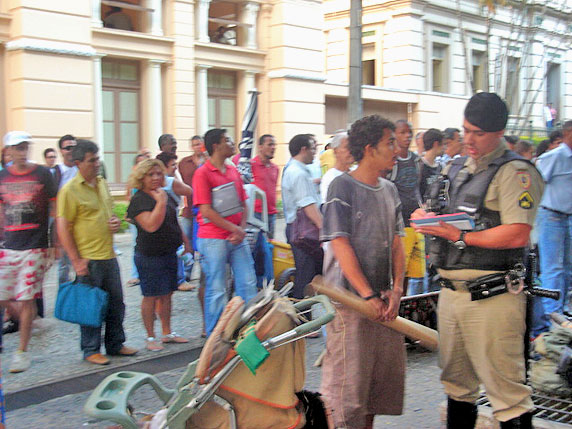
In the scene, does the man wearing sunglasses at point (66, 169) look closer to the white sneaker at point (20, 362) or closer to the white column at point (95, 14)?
the white sneaker at point (20, 362)

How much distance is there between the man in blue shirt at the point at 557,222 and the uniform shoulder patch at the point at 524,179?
3.49 meters

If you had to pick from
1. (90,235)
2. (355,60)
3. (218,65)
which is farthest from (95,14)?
(90,235)

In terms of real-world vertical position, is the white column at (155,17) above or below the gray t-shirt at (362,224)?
above

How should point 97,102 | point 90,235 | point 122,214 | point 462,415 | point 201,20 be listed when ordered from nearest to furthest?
point 462,415 < point 90,235 < point 122,214 < point 97,102 < point 201,20

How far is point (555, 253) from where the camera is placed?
6.64m

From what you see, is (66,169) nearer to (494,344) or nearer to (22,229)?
(22,229)

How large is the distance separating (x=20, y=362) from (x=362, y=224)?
353cm

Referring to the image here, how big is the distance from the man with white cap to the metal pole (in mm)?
5665

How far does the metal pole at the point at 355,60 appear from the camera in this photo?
1042cm

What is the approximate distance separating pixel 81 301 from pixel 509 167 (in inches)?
145

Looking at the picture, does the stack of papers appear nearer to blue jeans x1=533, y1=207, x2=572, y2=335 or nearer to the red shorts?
blue jeans x1=533, y1=207, x2=572, y2=335

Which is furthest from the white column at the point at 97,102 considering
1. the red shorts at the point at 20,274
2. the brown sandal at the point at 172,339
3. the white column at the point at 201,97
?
the brown sandal at the point at 172,339

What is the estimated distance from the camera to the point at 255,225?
7172 millimetres

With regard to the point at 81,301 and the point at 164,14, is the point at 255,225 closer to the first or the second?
the point at 81,301
